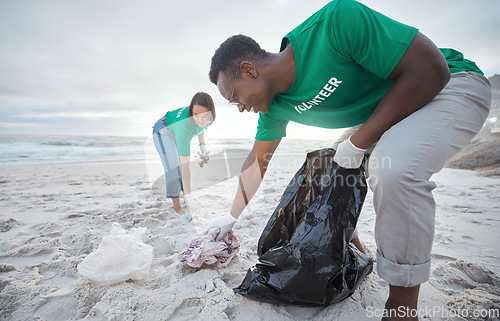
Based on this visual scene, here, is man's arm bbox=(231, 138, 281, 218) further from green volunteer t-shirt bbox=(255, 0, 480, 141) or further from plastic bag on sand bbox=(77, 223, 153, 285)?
plastic bag on sand bbox=(77, 223, 153, 285)

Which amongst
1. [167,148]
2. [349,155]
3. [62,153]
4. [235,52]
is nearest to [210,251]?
A: [349,155]

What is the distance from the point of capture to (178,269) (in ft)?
4.69

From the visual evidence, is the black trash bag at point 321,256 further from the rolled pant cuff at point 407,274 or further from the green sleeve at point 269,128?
the green sleeve at point 269,128

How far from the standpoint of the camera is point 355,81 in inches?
42.2

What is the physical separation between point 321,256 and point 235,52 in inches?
40.7

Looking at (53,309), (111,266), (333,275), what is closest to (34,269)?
(53,309)

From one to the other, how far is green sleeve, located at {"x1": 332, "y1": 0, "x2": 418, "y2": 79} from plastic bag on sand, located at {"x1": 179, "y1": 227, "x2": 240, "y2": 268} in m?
1.22

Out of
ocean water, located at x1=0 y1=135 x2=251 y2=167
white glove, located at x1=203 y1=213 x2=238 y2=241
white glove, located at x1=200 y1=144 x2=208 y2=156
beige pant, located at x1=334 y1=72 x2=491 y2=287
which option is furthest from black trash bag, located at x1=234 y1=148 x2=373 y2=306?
ocean water, located at x1=0 y1=135 x2=251 y2=167

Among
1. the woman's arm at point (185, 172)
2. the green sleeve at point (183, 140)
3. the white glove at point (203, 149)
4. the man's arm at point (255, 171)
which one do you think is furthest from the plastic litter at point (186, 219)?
the white glove at point (203, 149)

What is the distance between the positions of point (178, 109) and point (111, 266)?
1.93 m

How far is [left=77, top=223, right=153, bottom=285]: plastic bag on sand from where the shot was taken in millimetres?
1239

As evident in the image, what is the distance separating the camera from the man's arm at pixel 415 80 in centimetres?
87

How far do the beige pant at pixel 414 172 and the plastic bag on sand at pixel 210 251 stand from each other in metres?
0.85

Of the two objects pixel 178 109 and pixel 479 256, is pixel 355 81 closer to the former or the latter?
pixel 479 256
